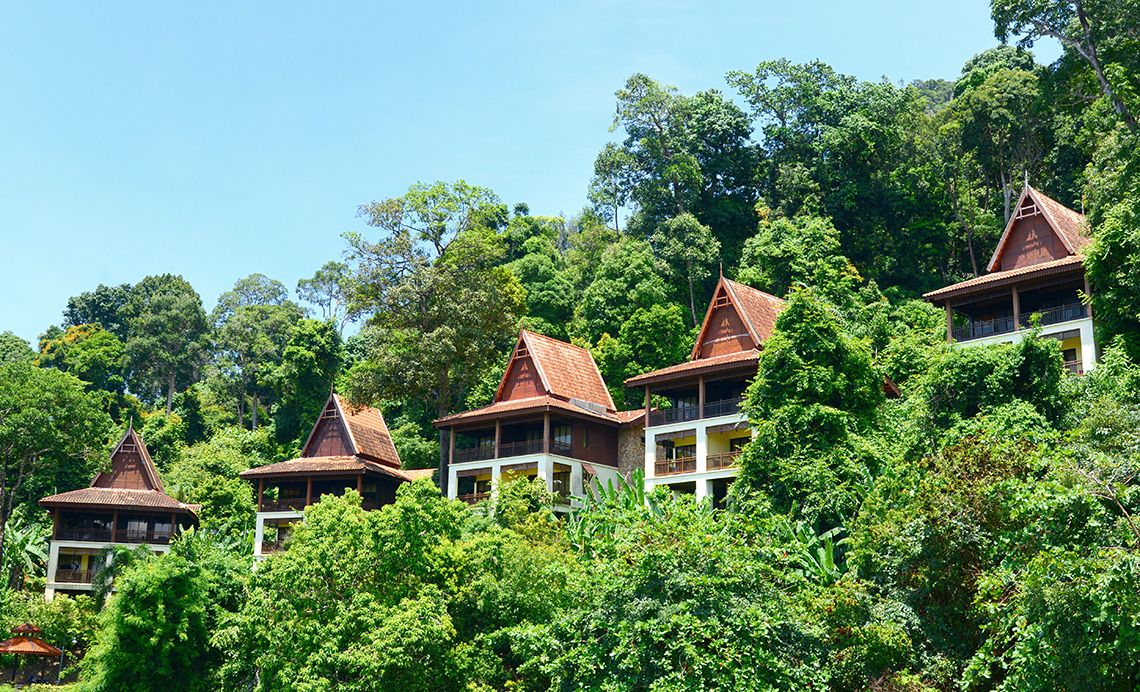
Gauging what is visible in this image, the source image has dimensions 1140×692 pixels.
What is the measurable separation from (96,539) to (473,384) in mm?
18800

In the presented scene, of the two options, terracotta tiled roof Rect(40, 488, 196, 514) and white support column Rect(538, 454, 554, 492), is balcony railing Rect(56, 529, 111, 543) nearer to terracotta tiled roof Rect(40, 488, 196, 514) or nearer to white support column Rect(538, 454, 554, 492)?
terracotta tiled roof Rect(40, 488, 196, 514)

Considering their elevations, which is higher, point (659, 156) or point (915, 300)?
point (659, 156)

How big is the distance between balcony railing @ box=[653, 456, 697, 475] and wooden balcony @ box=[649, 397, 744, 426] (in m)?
1.38

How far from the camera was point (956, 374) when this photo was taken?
2502 cm

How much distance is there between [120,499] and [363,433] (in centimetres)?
1191

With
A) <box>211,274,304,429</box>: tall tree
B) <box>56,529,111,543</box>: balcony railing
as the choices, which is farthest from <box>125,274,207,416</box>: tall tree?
<box>56,529,111,543</box>: balcony railing

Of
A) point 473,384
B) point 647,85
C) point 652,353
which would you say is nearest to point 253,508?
point 473,384

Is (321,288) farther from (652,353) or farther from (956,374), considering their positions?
(956,374)

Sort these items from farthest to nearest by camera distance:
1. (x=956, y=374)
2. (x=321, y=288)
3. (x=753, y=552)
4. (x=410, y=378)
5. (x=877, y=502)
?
(x=321, y=288) < (x=410, y=378) < (x=956, y=374) < (x=877, y=502) < (x=753, y=552)

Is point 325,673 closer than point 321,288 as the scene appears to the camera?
Yes

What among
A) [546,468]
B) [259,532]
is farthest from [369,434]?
[546,468]

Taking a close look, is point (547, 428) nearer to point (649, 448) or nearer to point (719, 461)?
point (649, 448)

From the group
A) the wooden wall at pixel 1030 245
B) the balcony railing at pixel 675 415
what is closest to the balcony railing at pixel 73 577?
the balcony railing at pixel 675 415

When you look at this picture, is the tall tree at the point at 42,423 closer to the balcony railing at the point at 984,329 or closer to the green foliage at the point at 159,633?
the green foliage at the point at 159,633
